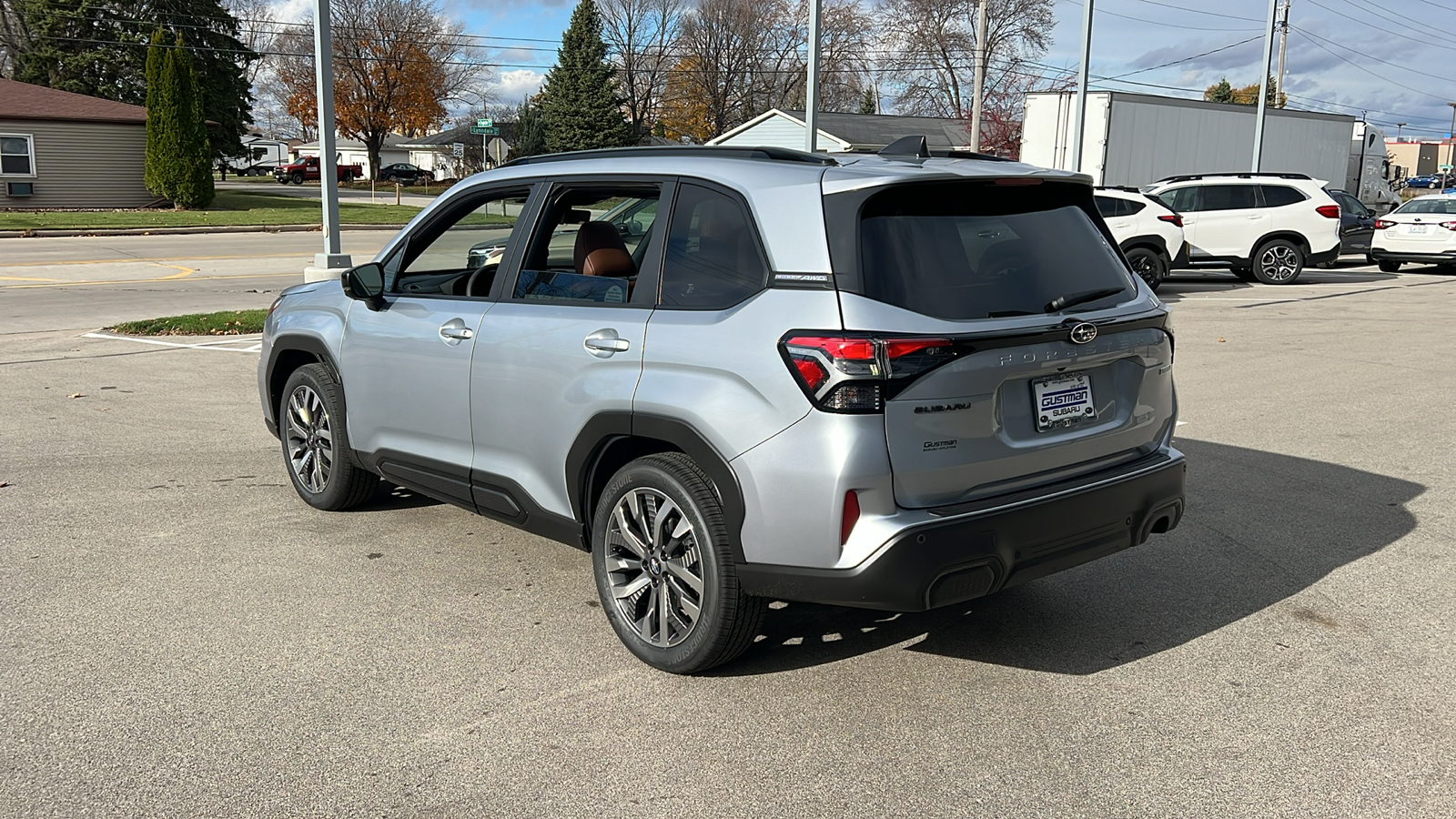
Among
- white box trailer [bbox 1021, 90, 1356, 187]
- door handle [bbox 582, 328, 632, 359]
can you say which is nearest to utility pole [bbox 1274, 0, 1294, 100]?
white box trailer [bbox 1021, 90, 1356, 187]

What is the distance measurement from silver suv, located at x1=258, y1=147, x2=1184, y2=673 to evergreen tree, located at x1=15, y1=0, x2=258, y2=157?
5426cm

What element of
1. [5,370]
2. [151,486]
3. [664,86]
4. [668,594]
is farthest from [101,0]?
[668,594]

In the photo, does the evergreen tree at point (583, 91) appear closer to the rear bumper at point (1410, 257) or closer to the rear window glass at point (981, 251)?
the rear bumper at point (1410, 257)

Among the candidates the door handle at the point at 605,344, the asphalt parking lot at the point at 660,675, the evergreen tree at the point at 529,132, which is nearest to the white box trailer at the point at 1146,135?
the asphalt parking lot at the point at 660,675

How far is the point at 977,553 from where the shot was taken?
12.0ft

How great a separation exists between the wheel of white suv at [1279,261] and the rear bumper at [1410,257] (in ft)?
14.6

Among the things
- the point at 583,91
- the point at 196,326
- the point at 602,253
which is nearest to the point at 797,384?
the point at 602,253

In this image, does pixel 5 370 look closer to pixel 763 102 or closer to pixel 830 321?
pixel 830 321

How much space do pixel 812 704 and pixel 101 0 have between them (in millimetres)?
59258

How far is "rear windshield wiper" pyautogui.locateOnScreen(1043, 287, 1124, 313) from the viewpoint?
154 inches

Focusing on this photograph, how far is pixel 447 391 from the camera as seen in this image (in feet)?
16.2

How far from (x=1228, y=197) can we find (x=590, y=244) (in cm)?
1882

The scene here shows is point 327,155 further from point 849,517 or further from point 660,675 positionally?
point 849,517

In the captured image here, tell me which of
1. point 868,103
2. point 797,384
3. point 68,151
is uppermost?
point 868,103
